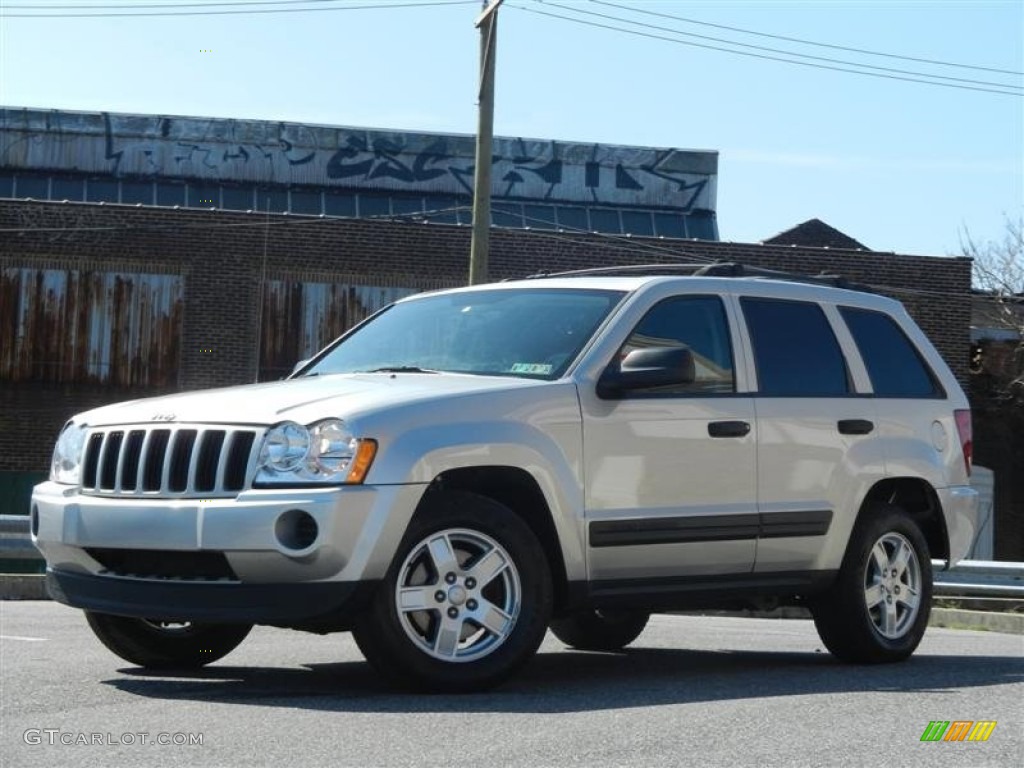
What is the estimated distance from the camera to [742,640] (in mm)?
11773

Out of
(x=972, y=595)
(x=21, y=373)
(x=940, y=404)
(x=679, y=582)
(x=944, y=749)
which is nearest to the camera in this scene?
(x=944, y=749)

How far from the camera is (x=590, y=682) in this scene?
8180mm

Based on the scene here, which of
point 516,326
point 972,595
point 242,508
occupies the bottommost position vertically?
point 972,595

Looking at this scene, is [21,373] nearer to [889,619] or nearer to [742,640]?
[742,640]

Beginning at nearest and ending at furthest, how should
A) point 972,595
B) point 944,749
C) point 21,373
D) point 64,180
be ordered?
point 944,749 < point 972,595 < point 21,373 < point 64,180

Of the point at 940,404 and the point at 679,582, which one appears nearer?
the point at 679,582

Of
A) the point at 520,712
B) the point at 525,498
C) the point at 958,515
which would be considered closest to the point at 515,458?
the point at 525,498

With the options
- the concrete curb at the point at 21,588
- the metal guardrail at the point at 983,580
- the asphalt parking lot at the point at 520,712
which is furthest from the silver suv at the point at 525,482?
the concrete curb at the point at 21,588

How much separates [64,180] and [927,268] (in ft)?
65.4

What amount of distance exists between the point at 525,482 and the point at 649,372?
75 centimetres

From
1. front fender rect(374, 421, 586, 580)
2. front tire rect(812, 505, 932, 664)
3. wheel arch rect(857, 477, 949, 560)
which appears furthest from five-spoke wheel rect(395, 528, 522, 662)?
wheel arch rect(857, 477, 949, 560)

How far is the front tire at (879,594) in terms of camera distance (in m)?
9.12

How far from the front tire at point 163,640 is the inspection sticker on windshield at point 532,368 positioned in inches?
68.5

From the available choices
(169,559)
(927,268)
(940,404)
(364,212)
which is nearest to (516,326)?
(169,559)
